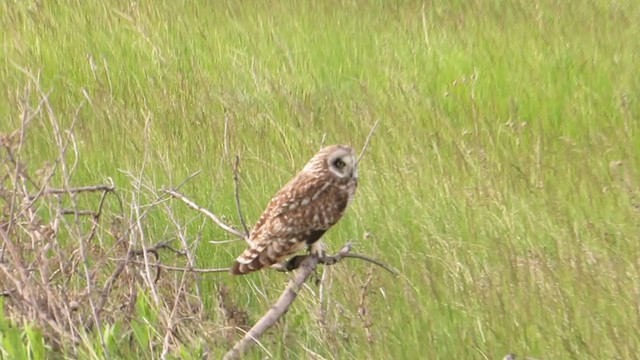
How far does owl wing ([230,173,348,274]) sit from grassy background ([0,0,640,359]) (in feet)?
0.68

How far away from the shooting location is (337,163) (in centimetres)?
378

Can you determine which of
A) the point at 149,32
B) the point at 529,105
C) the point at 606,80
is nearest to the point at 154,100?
the point at 149,32

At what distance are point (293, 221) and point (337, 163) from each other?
272 mm

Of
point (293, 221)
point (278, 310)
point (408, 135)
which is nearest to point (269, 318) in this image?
point (278, 310)

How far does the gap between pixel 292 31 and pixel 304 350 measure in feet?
12.7

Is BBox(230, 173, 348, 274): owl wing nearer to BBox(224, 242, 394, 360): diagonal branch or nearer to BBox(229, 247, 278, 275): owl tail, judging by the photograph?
BBox(229, 247, 278, 275): owl tail

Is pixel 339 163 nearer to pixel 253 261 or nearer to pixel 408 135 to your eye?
pixel 253 261

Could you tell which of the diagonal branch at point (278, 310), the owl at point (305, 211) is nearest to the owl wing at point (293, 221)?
the owl at point (305, 211)

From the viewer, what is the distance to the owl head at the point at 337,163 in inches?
147

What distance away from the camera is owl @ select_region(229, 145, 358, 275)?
3.56m

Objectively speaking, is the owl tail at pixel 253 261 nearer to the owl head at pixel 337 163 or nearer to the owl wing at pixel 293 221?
the owl wing at pixel 293 221

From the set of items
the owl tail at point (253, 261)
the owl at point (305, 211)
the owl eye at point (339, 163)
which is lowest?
the owl tail at point (253, 261)

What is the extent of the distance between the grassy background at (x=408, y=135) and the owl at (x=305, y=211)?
21cm

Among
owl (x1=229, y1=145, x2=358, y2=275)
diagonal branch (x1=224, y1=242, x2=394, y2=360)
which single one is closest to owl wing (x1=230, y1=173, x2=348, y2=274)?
owl (x1=229, y1=145, x2=358, y2=275)
